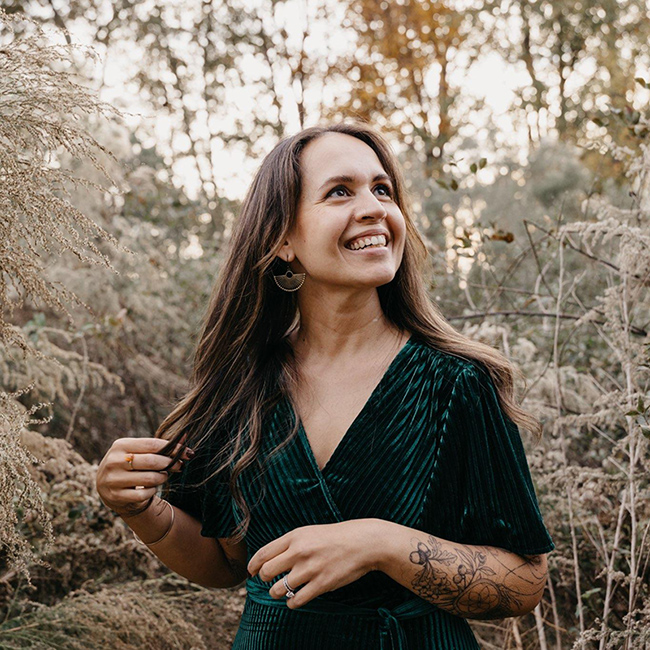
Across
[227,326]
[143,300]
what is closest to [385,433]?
[227,326]

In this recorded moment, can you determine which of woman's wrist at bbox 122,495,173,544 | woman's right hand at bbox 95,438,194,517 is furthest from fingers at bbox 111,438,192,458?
woman's wrist at bbox 122,495,173,544

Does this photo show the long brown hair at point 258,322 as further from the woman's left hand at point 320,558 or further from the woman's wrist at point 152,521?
the woman's left hand at point 320,558

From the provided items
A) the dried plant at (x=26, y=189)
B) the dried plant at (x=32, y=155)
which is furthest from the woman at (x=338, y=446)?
the dried plant at (x=32, y=155)

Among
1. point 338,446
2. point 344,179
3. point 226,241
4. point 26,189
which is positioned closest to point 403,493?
point 338,446

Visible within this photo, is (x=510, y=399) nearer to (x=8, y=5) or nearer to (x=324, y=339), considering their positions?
(x=324, y=339)

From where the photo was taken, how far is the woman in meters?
1.54

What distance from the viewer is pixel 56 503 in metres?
2.96

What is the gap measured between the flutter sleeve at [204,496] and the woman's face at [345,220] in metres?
0.55

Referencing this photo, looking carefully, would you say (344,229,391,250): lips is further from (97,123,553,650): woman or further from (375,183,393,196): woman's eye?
(375,183,393,196): woman's eye

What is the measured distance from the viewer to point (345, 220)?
5.88 ft

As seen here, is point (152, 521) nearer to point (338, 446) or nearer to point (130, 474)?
point (130, 474)

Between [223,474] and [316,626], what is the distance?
18.1 inches

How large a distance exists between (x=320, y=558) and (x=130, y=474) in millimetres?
501

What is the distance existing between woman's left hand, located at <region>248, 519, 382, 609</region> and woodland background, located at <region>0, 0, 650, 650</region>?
0.64 meters
